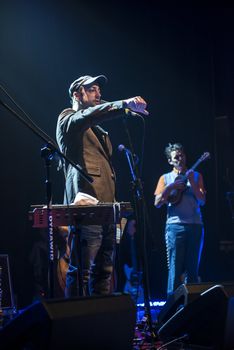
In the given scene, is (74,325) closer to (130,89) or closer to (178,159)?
(178,159)

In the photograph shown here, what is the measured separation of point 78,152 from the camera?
4289 millimetres

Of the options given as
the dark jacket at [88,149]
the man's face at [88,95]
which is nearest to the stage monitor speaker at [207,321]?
Answer: the dark jacket at [88,149]

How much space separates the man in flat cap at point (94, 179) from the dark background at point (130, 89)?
341cm

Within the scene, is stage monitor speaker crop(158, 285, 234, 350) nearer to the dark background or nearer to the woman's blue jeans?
the woman's blue jeans

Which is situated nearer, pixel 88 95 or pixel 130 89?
pixel 88 95

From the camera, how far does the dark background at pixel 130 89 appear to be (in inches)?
301

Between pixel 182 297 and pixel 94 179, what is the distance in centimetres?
120

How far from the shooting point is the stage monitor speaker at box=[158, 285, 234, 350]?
3.25 meters

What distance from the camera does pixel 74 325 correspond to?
273 centimetres

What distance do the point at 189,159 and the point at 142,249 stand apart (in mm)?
4343

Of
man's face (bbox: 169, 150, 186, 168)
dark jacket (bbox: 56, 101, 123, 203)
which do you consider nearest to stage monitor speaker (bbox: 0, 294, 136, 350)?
dark jacket (bbox: 56, 101, 123, 203)

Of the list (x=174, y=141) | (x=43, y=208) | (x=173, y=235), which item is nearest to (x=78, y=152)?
(x=43, y=208)

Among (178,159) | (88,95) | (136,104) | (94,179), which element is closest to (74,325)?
(94,179)

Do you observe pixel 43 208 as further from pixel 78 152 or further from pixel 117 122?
pixel 117 122
